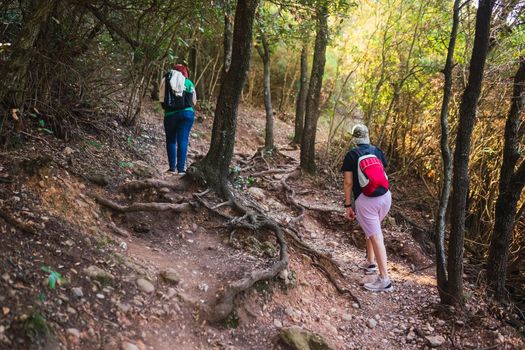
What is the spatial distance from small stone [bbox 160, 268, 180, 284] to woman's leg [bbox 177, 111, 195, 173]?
A: 10.5 feet

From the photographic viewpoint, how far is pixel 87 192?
4.73 meters

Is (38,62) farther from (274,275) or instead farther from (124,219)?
(274,275)

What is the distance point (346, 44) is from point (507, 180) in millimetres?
7336

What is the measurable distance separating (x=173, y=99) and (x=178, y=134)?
23.6 inches

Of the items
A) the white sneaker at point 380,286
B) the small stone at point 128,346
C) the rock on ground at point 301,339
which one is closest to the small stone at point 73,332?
the small stone at point 128,346

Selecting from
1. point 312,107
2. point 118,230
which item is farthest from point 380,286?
point 312,107

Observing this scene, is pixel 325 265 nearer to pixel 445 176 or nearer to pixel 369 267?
pixel 369 267

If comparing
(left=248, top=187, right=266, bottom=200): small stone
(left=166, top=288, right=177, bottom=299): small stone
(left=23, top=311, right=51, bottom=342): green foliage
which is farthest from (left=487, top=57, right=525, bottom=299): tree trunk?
(left=23, top=311, right=51, bottom=342): green foliage

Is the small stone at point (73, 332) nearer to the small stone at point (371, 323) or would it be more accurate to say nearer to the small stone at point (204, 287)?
the small stone at point (204, 287)

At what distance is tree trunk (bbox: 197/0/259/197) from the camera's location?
5410mm

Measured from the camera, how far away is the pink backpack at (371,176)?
17.3ft

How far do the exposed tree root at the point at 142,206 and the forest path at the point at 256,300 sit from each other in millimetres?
111

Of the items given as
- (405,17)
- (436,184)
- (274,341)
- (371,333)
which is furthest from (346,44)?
(274,341)

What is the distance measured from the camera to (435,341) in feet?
15.0
